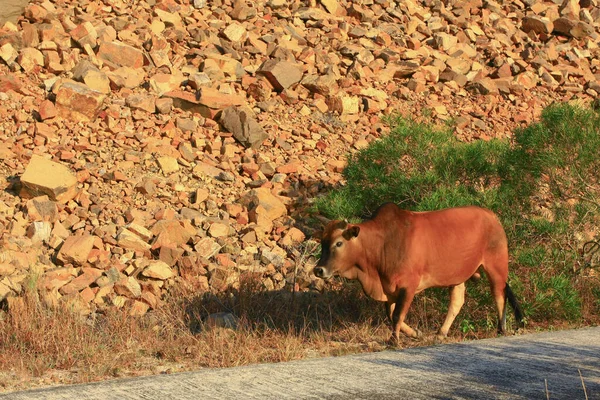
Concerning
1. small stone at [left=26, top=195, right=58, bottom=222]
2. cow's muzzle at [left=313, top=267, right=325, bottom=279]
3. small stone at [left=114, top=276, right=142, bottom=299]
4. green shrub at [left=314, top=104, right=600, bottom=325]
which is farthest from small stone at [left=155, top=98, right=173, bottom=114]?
cow's muzzle at [left=313, top=267, right=325, bottom=279]

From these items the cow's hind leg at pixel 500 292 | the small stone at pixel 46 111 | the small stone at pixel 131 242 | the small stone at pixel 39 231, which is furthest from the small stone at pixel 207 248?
the cow's hind leg at pixel 500 292

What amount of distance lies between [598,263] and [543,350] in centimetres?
390

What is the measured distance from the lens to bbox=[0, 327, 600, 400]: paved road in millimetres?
5820

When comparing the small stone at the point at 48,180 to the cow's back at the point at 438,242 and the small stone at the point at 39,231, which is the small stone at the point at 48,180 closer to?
the small stone at the point at 39,231

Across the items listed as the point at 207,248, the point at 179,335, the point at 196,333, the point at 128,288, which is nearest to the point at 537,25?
the point at 207,248

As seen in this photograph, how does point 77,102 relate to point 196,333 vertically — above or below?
above

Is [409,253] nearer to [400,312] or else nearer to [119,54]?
[400,312]

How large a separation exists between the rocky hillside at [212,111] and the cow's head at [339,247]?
231 centimetres

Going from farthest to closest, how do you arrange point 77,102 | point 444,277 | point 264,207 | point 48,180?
1. point 77,102
2. point 264,207
3. point 48,180
4. point 444,277

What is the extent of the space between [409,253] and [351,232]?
58 cm

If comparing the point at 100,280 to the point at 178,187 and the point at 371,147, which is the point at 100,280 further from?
the point at 371,147

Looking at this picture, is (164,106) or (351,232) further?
(164,106)

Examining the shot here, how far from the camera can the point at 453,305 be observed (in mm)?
9164

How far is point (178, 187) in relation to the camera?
42.5 feet
